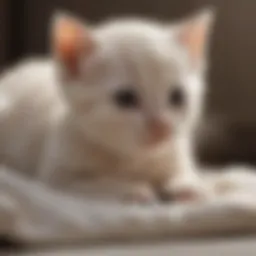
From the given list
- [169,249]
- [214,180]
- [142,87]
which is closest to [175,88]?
[142,87]

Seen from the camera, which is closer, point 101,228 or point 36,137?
point 101,228

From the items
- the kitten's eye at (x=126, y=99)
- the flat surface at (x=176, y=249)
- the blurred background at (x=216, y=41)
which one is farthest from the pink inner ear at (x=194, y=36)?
the blurred background at (x=216, y=41)

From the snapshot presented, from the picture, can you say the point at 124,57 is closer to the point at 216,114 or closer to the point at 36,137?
the point at 36,137

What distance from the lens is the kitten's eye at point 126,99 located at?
103 cm

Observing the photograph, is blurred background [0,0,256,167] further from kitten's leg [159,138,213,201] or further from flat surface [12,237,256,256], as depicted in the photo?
flat surface [12,237,256,256]

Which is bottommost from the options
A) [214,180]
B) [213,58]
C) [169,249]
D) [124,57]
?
[169,249]

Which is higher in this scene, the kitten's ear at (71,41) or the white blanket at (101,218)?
the kitten's ear at (71,41)

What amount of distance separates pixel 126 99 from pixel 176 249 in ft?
0.97

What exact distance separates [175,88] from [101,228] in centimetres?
29

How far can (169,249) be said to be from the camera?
81cm

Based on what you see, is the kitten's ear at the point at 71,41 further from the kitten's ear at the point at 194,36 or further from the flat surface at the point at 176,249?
the flat surface at the point at 176,249

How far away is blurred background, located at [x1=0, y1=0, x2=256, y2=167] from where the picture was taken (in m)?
1.81

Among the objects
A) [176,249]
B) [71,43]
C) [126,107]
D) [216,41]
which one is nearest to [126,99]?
[126,107]

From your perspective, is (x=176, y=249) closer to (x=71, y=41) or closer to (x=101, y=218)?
(x=101, y=218)
